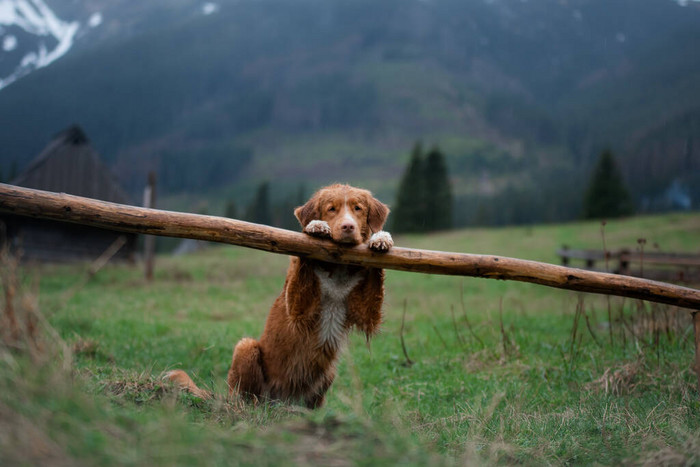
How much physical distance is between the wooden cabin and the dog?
20.4 m

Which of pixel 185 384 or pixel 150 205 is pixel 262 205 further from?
pixel 185 384

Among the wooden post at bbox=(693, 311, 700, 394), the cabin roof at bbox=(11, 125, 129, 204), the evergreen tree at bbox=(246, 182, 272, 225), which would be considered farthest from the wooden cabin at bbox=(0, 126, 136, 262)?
the evergreen tree at bbox=(246, 182, 272, 225)

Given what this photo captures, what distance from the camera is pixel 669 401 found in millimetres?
4715

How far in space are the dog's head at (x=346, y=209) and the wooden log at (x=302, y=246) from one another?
0.45m

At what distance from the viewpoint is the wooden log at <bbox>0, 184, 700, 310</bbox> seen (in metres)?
3.75

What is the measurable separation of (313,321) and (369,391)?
184 centimetres

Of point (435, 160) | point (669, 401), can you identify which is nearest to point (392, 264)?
point (669, 401)

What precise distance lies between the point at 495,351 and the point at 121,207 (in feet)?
18.0

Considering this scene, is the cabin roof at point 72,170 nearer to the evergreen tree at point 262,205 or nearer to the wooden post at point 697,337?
the wooden post at point 697,337

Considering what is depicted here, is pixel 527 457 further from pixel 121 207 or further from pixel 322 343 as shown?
pixel 121 207

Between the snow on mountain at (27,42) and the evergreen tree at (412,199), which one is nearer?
the snow on mountain at (27,42)

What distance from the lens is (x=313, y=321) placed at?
16.0 feet

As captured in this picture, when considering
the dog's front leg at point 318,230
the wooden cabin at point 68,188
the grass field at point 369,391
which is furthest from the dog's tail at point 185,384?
the wooden cabin at point 68,188

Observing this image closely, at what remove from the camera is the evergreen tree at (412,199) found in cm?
4903
